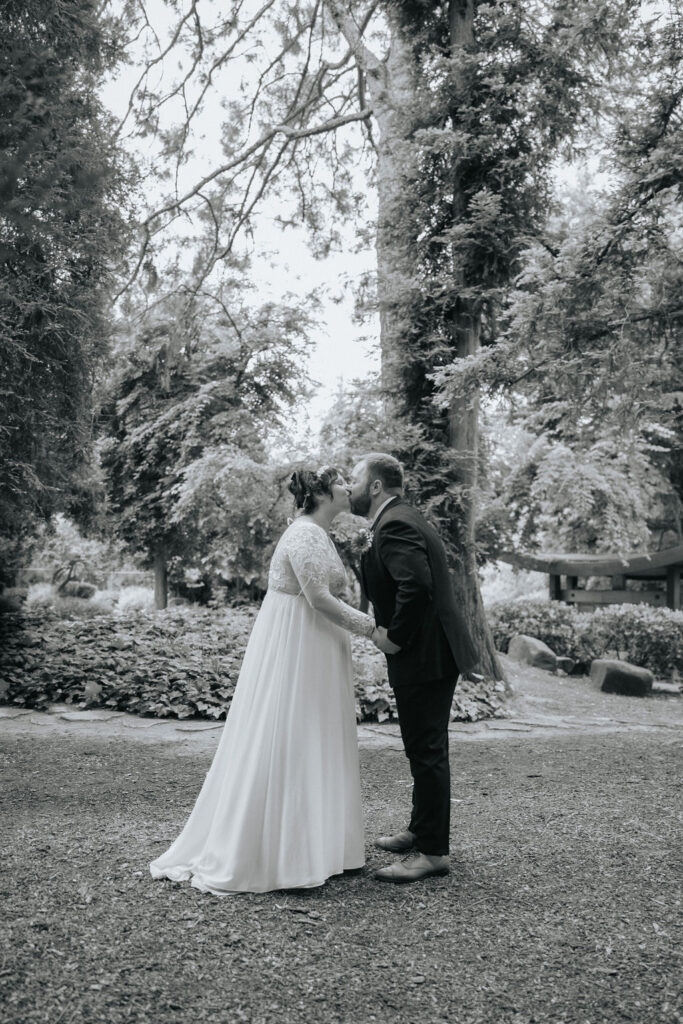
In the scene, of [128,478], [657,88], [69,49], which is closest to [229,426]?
[128,478]

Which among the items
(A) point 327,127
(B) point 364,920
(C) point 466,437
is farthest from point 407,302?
(B) point 364,920

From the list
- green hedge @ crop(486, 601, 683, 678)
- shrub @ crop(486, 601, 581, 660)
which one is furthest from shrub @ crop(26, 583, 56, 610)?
green hedge @ crop(486, 601, 683, 678)

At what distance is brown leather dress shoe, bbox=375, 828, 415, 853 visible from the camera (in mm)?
4168

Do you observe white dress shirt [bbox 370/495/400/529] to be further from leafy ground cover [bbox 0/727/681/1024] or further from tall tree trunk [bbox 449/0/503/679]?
tall tree trunk [bbox 449/0/503/679]

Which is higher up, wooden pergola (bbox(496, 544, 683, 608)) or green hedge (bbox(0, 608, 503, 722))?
wooden pergola (bbox(496, 544, 683, 608))

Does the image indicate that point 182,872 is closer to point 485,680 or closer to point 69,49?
point 69,49

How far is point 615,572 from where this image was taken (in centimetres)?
1569

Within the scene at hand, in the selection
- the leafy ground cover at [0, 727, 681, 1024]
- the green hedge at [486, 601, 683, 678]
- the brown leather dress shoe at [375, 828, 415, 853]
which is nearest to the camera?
the leafy ground cover at [0, 727, 681, 1024]

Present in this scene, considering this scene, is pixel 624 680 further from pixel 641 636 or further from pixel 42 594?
pixel 42 594

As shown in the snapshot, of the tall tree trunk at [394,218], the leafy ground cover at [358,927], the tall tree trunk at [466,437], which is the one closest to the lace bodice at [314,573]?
the leafy ground cover at [358,927]

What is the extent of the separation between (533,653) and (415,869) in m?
10.1

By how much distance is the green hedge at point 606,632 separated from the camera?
1359 cm

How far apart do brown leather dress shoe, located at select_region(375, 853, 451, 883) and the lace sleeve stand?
105cm

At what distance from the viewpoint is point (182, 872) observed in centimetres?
362
